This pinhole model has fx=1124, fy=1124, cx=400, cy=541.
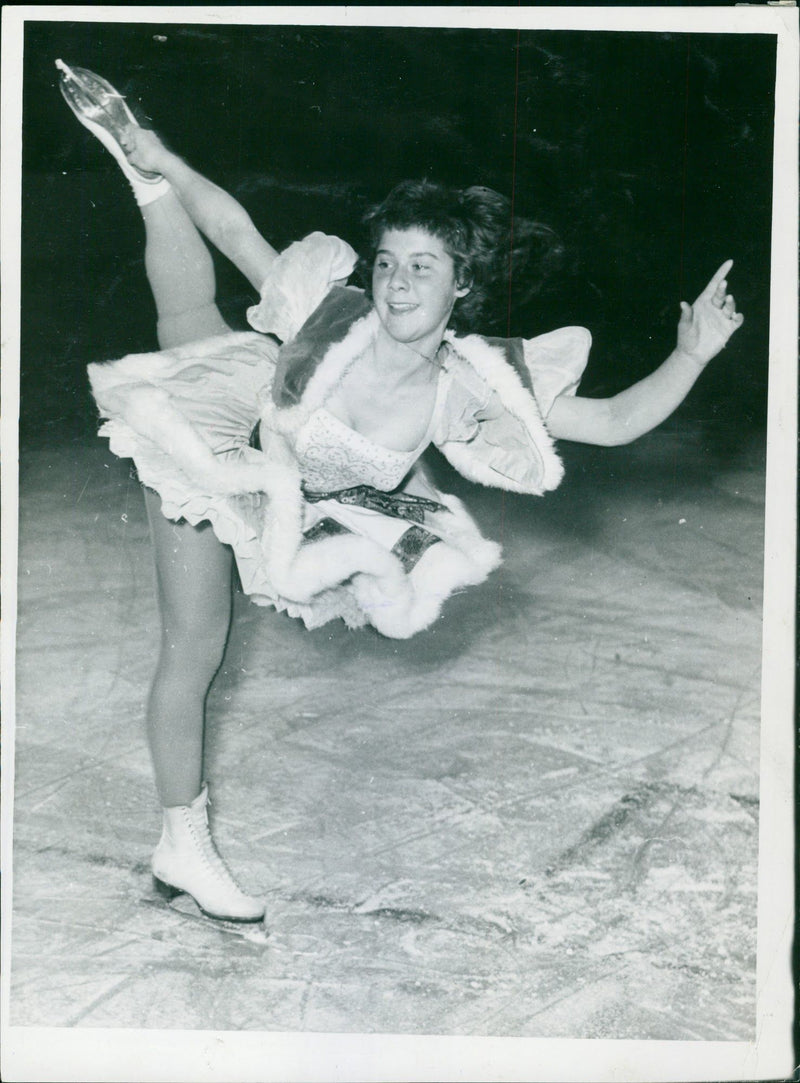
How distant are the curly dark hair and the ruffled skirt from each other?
32 cm

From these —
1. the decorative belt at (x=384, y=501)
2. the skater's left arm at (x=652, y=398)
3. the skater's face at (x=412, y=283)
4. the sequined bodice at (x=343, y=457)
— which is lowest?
the decorative belt at (x=384, y=501)

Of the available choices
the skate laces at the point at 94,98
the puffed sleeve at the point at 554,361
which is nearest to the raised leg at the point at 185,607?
the skate laces at the point at 94,98

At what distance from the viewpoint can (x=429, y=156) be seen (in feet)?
7.21

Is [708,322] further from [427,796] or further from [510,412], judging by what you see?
[427,796]

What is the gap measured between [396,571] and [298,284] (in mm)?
588

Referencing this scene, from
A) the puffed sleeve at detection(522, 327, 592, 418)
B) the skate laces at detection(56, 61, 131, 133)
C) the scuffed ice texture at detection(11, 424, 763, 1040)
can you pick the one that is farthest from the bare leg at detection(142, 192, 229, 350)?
the puffed sleeve at detection(522, 327, 592, 418)

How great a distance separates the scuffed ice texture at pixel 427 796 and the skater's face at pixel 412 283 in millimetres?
379

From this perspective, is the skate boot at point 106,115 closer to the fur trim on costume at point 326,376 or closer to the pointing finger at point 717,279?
the fur trim on costume at point 326,376

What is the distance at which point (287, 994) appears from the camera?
86.6 inches

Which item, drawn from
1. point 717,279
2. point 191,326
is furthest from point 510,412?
point 191,326

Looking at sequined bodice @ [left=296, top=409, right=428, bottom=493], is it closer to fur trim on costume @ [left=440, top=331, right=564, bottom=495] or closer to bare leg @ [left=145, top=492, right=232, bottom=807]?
fur trim on costume @ [left=440, top=331, right=564, bottom=495]

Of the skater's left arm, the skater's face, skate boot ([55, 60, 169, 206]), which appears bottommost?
the skater's left arm

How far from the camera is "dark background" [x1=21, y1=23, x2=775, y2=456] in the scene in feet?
7.23

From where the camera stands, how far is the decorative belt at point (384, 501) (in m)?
2.18
